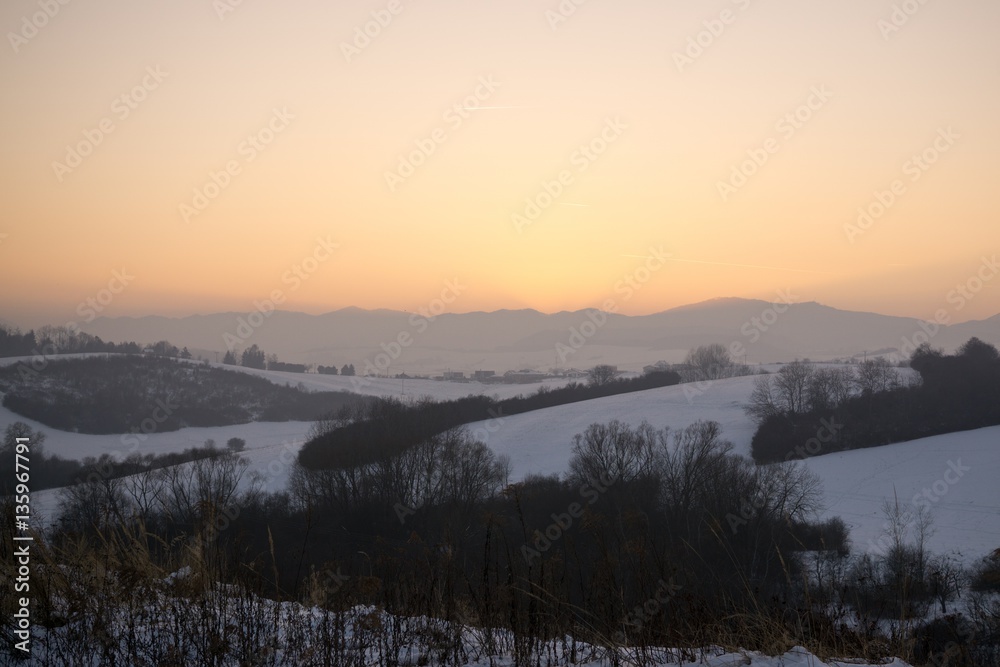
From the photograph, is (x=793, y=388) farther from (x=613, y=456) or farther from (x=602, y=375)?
(x=602, y=375)

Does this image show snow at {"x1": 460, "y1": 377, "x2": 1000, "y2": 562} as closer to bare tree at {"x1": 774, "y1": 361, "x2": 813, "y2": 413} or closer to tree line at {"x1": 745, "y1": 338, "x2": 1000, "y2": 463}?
tree line at {"x1": 745, "y1": 338, "x2": 1000, "y2": 463}

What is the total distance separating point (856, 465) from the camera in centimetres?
5566

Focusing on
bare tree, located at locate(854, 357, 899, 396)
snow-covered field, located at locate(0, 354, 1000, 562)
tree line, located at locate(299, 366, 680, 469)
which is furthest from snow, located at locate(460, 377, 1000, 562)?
bare tree, located at locate(854, 357, 899, 396)

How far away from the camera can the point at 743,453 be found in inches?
2403

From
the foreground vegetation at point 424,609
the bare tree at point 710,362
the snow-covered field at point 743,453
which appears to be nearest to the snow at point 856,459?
the snow-covered field at point 743,453

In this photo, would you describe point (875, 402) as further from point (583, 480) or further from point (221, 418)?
point (221, 418)

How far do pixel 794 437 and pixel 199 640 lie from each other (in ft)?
219

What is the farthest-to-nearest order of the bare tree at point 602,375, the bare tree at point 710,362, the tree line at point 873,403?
1. the bare tree at point 710,362
2. the bare tree at point 602,375
3. the tree line at point 873,403

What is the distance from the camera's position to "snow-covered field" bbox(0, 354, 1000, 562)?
42.1 m

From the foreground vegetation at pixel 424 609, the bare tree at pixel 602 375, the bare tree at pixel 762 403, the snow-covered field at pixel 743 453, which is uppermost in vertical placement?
the bare tree at pixel 602 375

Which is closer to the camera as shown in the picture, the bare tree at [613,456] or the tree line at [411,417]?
the bare tree at [613,456]

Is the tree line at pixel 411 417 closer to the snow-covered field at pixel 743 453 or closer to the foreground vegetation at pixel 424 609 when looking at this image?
the snow-covered field at pixel 743 453

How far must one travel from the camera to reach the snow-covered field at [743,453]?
42062mm

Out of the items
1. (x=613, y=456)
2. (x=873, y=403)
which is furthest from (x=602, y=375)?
(x=613, y=456)
